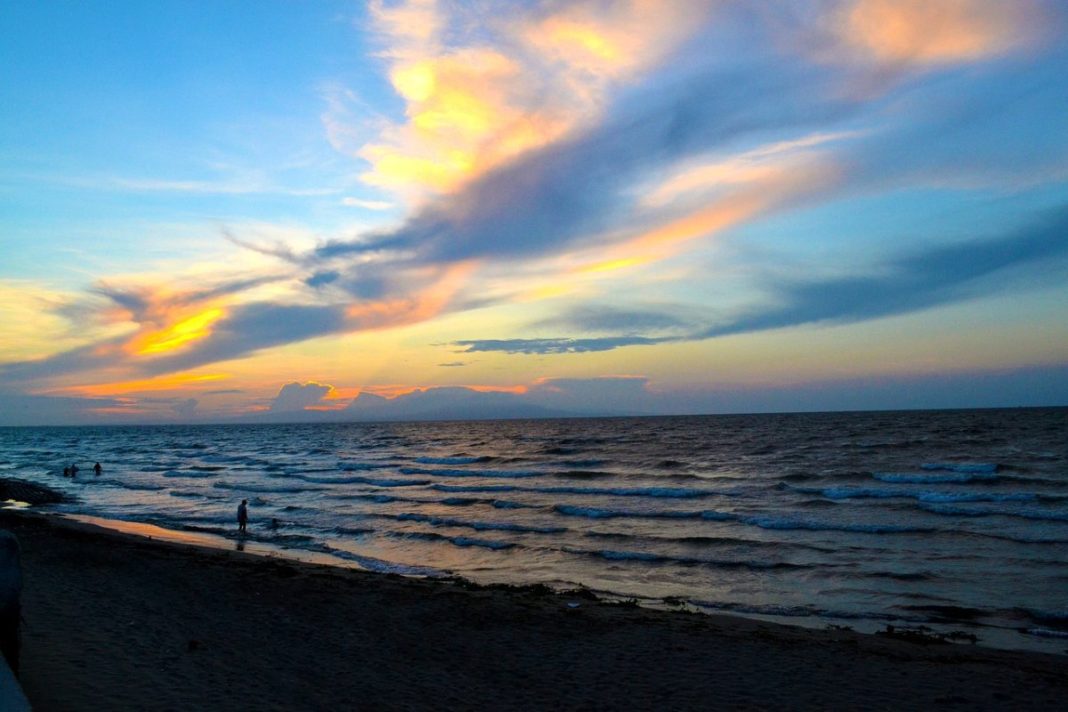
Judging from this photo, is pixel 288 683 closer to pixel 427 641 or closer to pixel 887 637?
pixel 427 641

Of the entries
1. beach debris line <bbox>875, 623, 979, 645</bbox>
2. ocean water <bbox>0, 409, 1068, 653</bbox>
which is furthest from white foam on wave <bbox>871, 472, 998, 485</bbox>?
beach debris line <bbox>875, 623, 979, 645</bbox>

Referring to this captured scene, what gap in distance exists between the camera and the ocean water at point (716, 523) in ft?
51.0

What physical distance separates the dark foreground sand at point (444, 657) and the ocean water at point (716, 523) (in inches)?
104

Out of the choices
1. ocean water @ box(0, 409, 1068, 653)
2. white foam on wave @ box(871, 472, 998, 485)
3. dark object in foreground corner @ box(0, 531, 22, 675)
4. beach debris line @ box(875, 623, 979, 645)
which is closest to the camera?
dark object in foreground corner @ box(0, 531, 22, 675)

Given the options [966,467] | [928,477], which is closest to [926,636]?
[928,477]

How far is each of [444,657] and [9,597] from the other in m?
5.93

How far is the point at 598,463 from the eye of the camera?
5062 centimetres

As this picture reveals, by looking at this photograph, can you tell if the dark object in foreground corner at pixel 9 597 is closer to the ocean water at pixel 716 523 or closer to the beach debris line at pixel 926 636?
the ocean water at pixel 716 523

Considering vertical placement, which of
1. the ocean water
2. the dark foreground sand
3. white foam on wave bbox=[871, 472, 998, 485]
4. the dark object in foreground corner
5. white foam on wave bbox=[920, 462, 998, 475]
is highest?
the dark object in foreground corner

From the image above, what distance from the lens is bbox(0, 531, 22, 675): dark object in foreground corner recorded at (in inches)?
268

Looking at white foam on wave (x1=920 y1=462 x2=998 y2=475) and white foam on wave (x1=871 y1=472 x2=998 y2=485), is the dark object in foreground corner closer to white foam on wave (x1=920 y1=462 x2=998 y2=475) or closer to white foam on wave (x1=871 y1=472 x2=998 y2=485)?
white foam on wave (x1=871 y1=472 x2=998 y2=485)

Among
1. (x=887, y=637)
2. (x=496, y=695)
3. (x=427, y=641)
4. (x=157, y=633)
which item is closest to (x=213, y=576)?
(x=157, y=633)

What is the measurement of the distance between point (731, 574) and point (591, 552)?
4622 mm

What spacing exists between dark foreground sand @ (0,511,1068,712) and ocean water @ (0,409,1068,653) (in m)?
2.63
